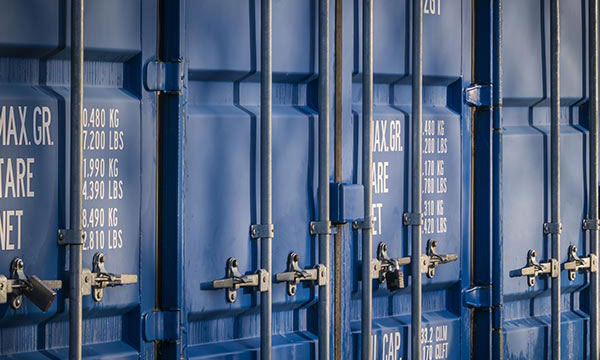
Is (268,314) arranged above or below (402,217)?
below

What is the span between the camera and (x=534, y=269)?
20.0 ft

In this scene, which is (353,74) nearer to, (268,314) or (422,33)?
(422,33)

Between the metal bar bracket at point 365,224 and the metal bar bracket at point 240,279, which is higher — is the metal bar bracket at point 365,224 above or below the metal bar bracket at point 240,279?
above

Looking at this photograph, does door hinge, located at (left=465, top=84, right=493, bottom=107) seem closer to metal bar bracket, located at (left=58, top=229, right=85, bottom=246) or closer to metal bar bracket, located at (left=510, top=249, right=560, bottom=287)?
metal bar bracket, located at (left=510, top=249, right=560, bottom=287)

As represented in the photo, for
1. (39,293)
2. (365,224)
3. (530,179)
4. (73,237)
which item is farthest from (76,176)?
(530,179)

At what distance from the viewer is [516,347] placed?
19.9ft

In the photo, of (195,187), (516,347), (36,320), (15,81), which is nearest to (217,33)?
(195,187)

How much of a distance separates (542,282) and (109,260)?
8.29 ft

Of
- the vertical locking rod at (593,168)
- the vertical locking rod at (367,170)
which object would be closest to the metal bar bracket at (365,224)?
the vertical locking rod at (367,170)

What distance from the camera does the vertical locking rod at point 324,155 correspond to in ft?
16.4

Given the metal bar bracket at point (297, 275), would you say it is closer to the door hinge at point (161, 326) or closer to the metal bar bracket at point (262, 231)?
the metal bar bracket at point (262, 231)

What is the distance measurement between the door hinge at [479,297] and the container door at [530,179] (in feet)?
0.13

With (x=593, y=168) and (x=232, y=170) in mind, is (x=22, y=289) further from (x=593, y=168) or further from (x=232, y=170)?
(x=593, y=168)

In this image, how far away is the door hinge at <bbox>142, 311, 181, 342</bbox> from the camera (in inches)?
177
